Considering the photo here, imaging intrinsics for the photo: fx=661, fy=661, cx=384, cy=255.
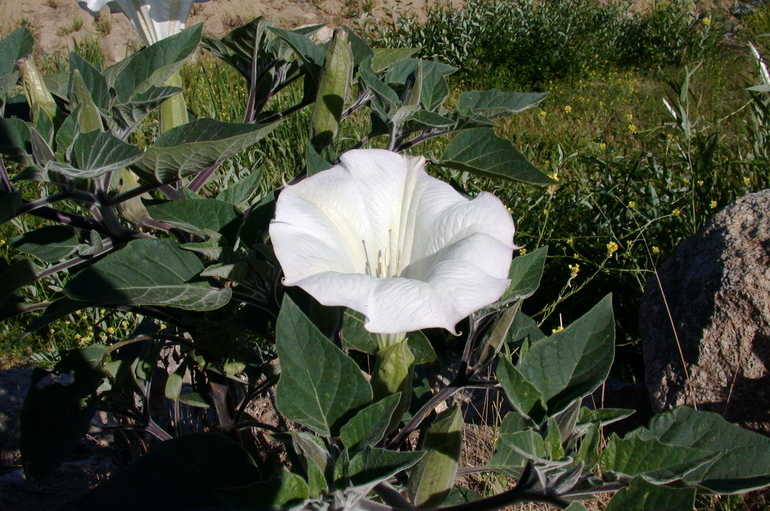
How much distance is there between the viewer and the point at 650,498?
64 centimetres

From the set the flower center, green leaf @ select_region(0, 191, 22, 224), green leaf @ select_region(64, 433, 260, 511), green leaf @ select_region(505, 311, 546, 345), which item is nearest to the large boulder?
green leaf @ select_region(505, 311, 546, 345)

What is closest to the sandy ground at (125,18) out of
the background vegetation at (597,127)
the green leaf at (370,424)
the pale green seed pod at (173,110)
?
the background vegetation at (597,127)

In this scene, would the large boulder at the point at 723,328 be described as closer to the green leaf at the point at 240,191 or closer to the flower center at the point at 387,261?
the flower center at the point at 387,261

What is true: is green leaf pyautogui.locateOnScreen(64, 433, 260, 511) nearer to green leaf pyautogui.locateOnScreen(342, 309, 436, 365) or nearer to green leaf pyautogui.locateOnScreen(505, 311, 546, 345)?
green leaf pyautogui.locateOnScreen(342, 309, 436, 365)

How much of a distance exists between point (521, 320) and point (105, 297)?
595 mm

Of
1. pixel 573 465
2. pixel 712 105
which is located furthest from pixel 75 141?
pixel 712 105

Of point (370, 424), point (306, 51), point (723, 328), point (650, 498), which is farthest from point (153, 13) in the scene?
Answer: point (723, 328)

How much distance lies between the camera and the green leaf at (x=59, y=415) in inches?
36.9

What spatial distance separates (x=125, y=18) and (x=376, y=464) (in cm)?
677

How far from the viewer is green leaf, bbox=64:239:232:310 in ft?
2.28

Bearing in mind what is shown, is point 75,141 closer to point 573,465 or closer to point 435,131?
point 435,131

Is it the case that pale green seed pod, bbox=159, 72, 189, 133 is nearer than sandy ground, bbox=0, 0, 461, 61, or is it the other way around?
pale green seed pod, bbox=159, 72, 189, 133

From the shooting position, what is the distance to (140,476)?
0.77 m

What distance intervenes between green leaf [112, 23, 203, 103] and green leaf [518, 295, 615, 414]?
58 cm
